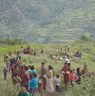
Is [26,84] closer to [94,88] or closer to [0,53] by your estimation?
[94,88]

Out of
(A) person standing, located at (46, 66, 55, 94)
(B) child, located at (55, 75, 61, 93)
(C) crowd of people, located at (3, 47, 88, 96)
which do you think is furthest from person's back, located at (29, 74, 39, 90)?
(B) child, located at (55, 75, 61, 93)

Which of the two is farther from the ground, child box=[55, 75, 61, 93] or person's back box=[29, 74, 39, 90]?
person's back box=[29, 74, 39, 90]

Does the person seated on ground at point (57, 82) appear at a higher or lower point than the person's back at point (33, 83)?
lower

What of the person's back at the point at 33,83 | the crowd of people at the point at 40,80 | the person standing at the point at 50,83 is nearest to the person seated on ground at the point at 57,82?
the crowd of people at the point at 40,80

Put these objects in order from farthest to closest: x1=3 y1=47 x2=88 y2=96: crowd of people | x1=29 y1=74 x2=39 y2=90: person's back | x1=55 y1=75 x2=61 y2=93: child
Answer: x1=55 y1=75 x2=61 y2=93: child
x1=3 y1=47 x2=88 y2=96: crowd of people
x1=29 y1=74 x2=39 y2=90: person's back

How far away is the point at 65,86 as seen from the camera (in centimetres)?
2342

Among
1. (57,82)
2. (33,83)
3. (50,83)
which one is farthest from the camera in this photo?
(57,82)

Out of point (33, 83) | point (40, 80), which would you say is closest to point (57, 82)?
point (40, 80)

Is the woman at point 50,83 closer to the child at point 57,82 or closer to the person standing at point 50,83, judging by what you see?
the person standing at point 50,83

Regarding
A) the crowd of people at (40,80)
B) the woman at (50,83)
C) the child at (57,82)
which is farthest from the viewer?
the child at (57,82)

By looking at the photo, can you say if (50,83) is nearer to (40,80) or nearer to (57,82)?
(40,80)

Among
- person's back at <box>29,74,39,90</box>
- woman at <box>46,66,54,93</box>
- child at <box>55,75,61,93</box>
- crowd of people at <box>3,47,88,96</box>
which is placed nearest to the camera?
person's back at <box>29,74,39,90</box>

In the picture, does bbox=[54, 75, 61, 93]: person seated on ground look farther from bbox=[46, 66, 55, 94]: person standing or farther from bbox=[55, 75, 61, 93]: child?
bbox=[46, 66, 55, 94]: person standing

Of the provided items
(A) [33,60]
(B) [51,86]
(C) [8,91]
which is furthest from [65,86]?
(A) [33,60]
